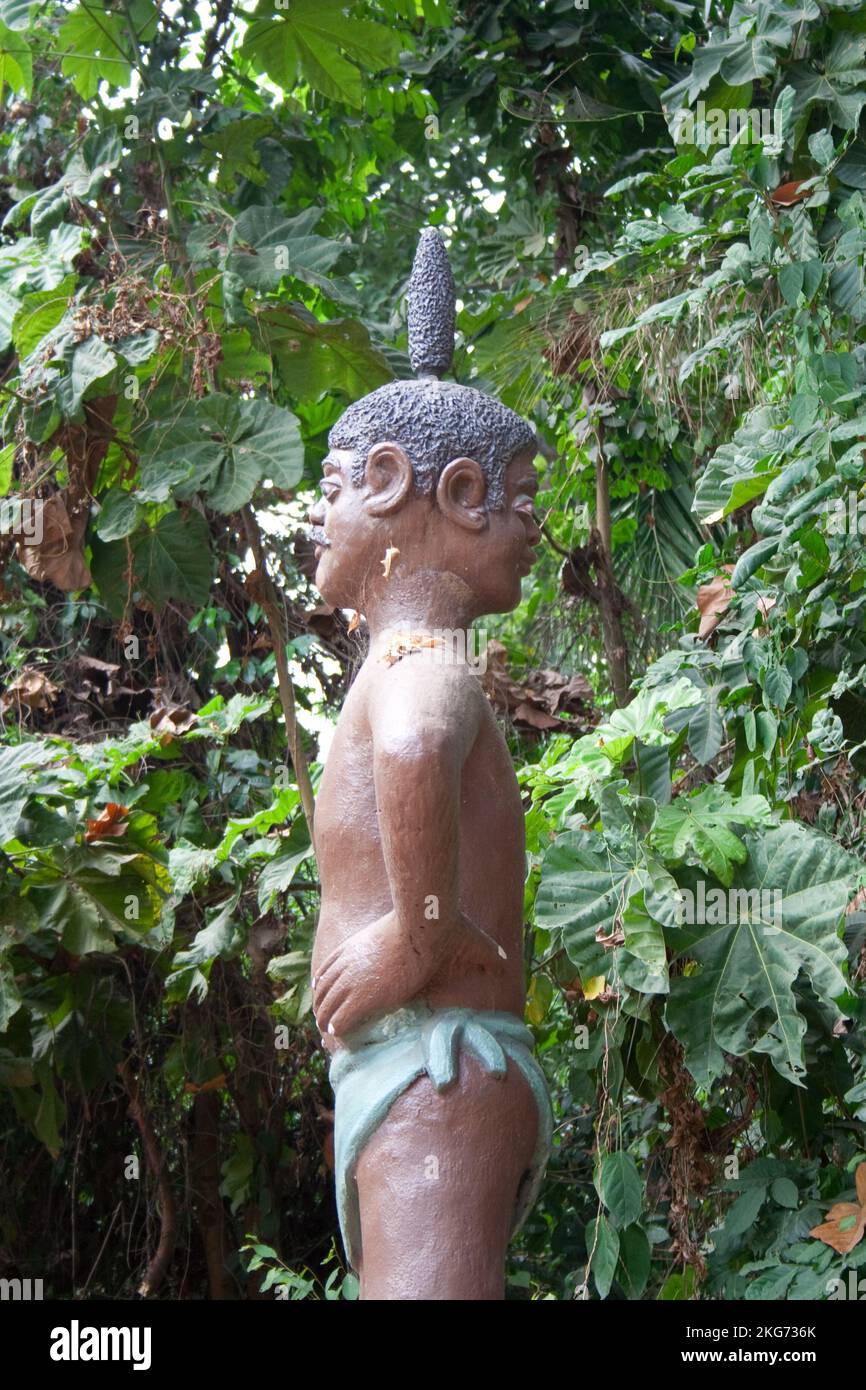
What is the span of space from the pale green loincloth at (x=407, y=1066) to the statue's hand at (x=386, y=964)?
5 cm

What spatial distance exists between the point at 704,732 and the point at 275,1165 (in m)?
2.26

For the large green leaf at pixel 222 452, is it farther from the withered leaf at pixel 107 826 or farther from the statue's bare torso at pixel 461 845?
the statue's bare torso at pixel 461 845

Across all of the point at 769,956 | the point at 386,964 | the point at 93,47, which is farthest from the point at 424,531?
the point at 93,47

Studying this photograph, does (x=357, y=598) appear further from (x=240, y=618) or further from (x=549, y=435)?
(x=549, y=435)

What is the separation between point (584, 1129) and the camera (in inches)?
218

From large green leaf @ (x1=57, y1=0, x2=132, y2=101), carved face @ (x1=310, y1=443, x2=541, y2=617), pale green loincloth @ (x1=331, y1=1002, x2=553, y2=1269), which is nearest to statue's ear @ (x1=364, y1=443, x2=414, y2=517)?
carved face @ (x1=310, y1=443, x2=541, y2=617)

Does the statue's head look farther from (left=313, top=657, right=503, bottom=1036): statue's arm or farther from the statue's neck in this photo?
(left=313, top=657, right=503, bottom=1036): statue's arm

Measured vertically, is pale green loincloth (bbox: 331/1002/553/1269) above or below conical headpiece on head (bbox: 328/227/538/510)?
below

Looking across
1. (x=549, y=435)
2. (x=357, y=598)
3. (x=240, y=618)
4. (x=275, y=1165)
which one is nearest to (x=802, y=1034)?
(x=357, y=598)

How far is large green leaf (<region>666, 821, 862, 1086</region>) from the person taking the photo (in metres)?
3.62

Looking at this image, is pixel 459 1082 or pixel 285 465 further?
pixel 285 465

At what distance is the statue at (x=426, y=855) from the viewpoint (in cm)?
283

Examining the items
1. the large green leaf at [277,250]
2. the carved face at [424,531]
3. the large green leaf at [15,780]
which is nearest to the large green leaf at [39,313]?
the large green leaf at [277,250]

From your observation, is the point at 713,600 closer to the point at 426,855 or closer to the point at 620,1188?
the point at 620,1188
